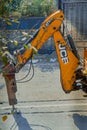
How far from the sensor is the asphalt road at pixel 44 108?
249 inches

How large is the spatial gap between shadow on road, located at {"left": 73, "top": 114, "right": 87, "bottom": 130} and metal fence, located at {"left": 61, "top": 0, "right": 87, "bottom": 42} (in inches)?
328

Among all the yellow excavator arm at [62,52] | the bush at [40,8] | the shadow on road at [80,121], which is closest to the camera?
the shadow on road at [80,121]

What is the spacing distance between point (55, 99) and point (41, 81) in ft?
6.15

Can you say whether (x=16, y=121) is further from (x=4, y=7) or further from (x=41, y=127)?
(x=4, y=7)

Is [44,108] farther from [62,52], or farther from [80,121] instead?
[62,52]

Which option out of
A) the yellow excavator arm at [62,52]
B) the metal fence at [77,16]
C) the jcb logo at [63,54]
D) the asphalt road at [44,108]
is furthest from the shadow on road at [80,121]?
the metal fence at [77,16]

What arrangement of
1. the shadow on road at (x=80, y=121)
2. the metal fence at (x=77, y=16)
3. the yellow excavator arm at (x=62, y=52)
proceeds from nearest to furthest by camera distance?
the shadow on road at (x=80, y=121), the yellow excavator arm at (x=62, y=52), the metal fence at (x=77, y=16)

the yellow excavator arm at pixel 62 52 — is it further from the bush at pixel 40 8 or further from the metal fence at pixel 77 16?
the bush at pixel 40 8

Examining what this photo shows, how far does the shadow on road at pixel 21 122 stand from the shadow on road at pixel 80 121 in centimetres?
86

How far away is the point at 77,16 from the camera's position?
15.3 meters

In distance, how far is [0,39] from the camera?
78.3 inches

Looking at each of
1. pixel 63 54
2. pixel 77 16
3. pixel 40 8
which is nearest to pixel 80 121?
pixel 63 54

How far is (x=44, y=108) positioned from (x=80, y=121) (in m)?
1.02

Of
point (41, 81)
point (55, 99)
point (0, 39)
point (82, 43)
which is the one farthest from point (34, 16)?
point (0, 39)
